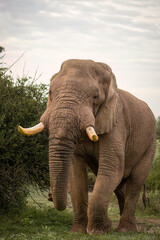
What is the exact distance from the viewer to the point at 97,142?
8328 millimetres

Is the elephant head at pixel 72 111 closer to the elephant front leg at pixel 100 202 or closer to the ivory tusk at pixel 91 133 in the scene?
the ivory tusk at pixel 91 133

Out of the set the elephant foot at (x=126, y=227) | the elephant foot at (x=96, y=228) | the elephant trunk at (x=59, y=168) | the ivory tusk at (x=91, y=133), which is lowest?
the elephant foot at (x=126, y=227)

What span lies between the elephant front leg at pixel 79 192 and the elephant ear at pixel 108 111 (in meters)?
1.10

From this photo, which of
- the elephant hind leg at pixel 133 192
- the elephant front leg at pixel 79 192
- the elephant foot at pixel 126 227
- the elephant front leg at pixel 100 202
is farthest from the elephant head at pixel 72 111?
the elephant foot at pixel 126 227

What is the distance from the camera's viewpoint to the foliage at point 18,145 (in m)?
9.96

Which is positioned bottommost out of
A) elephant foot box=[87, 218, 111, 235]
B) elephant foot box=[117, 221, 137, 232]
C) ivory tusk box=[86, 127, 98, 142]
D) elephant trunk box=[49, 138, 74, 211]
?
elephant foot box=[117, 221, 137, 232]

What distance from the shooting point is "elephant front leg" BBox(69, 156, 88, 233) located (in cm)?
866

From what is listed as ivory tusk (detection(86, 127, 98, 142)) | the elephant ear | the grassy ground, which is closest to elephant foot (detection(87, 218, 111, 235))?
the grassy ground

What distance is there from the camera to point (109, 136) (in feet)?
26.8

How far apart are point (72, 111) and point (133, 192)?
368cm

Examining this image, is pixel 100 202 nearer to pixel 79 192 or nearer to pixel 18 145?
pixel 79 192

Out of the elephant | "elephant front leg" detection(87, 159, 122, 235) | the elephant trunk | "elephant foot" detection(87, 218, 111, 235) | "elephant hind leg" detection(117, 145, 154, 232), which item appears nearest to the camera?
the elephant trunk

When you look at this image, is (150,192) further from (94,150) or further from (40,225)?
(94,150)

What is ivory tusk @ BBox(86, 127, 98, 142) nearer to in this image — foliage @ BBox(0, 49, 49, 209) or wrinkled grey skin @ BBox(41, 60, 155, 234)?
wrinkled grey skin @ BBox(41, 60, 155, 234)
